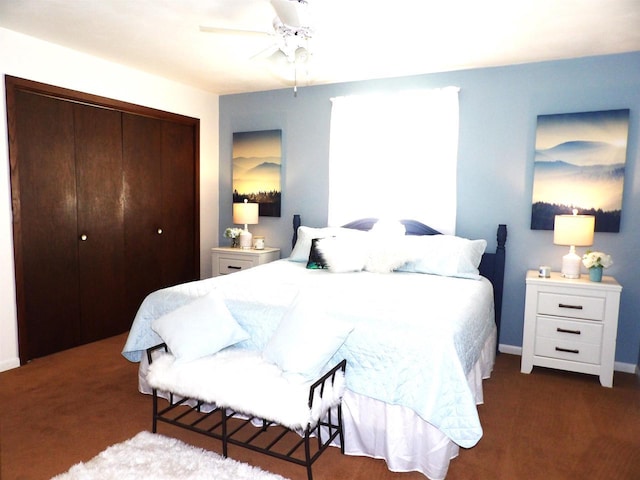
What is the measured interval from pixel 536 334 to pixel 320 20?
281 centimetres

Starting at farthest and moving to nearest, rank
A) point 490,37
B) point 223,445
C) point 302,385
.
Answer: point 490,37 → point 223,445 → point 302,385

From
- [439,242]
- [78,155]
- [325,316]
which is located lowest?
[325,316]

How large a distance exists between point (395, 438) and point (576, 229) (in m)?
2.16

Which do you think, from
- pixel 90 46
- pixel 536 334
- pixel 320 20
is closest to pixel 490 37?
pixel 320 20

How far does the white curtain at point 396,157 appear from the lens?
13.0ft

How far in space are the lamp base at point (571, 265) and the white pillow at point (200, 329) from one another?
254cm

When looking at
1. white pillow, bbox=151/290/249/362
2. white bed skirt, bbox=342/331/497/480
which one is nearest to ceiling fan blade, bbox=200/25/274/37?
white pillow, bbox=151/290/249/362

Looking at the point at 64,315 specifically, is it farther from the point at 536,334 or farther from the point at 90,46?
the point at 536,334

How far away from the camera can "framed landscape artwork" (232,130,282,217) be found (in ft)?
15.7

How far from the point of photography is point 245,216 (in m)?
4.61

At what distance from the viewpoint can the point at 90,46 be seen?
3488 millimetres

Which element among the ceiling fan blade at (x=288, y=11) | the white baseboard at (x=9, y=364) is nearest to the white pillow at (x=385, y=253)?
the ceiling fan blade at (x=288, y=11)

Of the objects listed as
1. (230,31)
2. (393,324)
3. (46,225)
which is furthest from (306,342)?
(46,225)

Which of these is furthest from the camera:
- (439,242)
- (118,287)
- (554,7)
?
(118,287)
